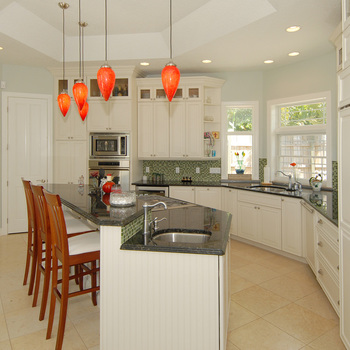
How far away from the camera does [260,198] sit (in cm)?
460

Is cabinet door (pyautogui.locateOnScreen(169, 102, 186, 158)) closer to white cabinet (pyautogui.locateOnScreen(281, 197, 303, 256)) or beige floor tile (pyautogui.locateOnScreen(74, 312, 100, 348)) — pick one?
white cabinet (pyautogui.locateOnScreen(281, 197, 303, 256))

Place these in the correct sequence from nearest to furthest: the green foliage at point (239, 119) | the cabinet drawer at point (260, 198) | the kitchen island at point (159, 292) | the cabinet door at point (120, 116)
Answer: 1. the kitchen island at point (159, 292)
2. the cabinet drawer at point (260, 198)
3. the cabinet door at point (120, 116)
4. the green foliage at point (239, 119)

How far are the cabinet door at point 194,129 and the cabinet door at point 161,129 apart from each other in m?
0.38

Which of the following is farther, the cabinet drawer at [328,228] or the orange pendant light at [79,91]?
the orange pendant light at [79,91]

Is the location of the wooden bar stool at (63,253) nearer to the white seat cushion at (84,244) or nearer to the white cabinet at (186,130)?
the white seat cushion at (84,244)

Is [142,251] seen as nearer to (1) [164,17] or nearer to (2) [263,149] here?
(1) [164,17]

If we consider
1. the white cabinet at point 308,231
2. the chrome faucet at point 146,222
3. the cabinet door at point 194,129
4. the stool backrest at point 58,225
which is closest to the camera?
the chrome faucet at point 146,222

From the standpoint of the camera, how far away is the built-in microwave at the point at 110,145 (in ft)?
17.9

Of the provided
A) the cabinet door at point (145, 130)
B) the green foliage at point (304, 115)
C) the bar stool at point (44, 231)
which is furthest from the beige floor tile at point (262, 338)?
the cabinet door at point (145, 130)

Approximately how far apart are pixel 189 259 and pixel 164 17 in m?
3.58

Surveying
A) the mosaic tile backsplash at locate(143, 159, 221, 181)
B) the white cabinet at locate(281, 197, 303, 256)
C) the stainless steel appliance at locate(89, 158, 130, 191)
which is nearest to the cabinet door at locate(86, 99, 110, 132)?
the stainless steel appliance at locate(89, 158, 130, 191)

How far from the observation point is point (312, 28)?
3756mm

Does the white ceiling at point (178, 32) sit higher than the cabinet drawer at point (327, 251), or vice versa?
the white ceiling at point (178, 32)

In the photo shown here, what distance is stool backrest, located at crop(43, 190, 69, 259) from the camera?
2188mm
